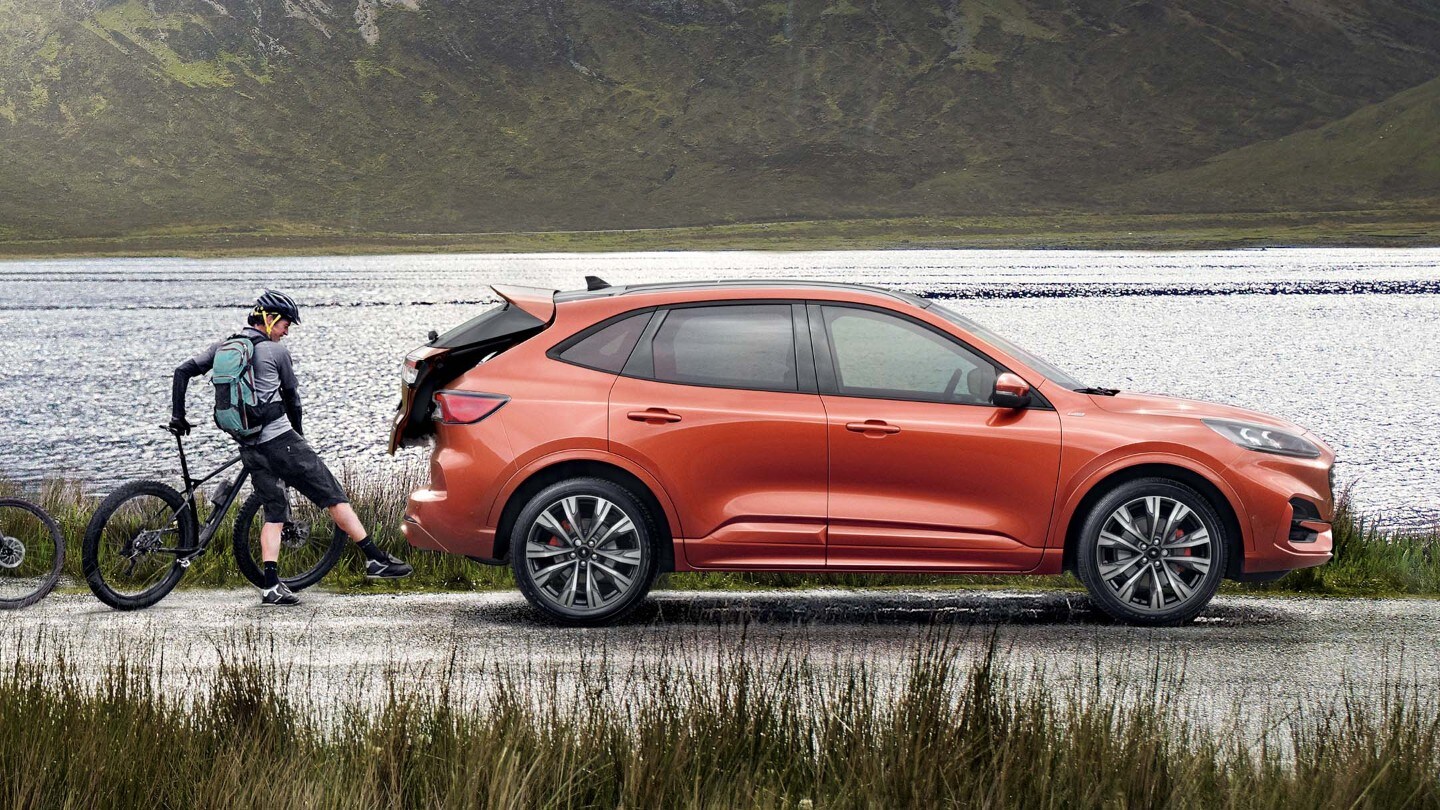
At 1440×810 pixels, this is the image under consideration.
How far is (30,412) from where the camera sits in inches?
1414

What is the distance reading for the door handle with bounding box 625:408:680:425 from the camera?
858cm

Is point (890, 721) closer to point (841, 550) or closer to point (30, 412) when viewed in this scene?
point (841, 550)

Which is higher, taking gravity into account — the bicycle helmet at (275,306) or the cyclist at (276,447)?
the bicycle helmet at (275,306)

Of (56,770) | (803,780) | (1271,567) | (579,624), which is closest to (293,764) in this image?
(56,770)

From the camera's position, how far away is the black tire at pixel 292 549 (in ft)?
32.1

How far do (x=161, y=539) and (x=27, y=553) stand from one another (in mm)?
2016

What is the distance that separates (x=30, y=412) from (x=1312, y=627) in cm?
3316

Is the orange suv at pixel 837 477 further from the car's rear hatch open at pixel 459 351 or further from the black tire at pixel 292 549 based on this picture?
the black tire at pixel 292 549

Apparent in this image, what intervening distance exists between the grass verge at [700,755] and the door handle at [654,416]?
312 cm

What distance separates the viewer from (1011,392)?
8.39 meters

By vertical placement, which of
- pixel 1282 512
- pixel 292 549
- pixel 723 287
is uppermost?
pixel 723 287

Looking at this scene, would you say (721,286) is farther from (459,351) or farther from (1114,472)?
(1114,472)

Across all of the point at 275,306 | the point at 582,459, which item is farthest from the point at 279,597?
the point at 582,459

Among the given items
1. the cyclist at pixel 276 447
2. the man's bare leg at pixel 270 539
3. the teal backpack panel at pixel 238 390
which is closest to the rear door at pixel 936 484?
the cyclist at pixel 276 447
